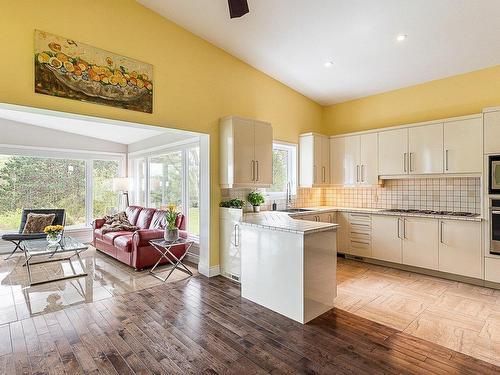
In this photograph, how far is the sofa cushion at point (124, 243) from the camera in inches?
180

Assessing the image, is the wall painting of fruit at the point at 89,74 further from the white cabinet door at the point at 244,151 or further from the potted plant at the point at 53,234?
the potted plant at the point at 53,234

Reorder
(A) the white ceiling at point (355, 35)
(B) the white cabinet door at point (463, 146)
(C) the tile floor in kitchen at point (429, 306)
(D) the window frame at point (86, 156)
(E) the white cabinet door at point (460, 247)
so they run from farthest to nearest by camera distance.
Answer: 1. (D) the window frame at point (86, 156)
2. (B) the white cabinet door at point (463, 146)
3. (E) the white cabinet door at point (460, 247)
4. (A) the white ceiling at point (355, 35)
5. (C) the tile floor in kitchen at point (429, 306)

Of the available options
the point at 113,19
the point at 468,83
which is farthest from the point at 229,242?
the point at 468,83

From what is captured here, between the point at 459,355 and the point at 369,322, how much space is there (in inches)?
28.8

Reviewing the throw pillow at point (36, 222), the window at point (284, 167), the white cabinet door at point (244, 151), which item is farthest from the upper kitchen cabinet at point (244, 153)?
the throw pillow at point (36, 222)

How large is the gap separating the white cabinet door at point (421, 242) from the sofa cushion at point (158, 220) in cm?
399

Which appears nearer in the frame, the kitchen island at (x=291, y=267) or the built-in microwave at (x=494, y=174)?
the kitchen island at (x=291, y=267)

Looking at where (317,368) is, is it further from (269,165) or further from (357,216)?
(357,216)

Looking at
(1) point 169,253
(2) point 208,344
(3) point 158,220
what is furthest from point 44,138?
(2) point 208,344

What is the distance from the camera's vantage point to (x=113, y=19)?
3.25 m

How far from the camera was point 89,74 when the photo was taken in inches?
121

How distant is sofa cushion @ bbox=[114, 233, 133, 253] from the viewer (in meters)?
4.57

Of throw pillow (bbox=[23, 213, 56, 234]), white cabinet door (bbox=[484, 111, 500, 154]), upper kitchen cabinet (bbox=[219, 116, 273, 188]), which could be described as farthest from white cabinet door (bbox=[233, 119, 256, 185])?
throw pillow (bbox=[23, 213, 56, 234])

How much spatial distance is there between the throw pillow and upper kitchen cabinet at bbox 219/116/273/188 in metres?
3.92
